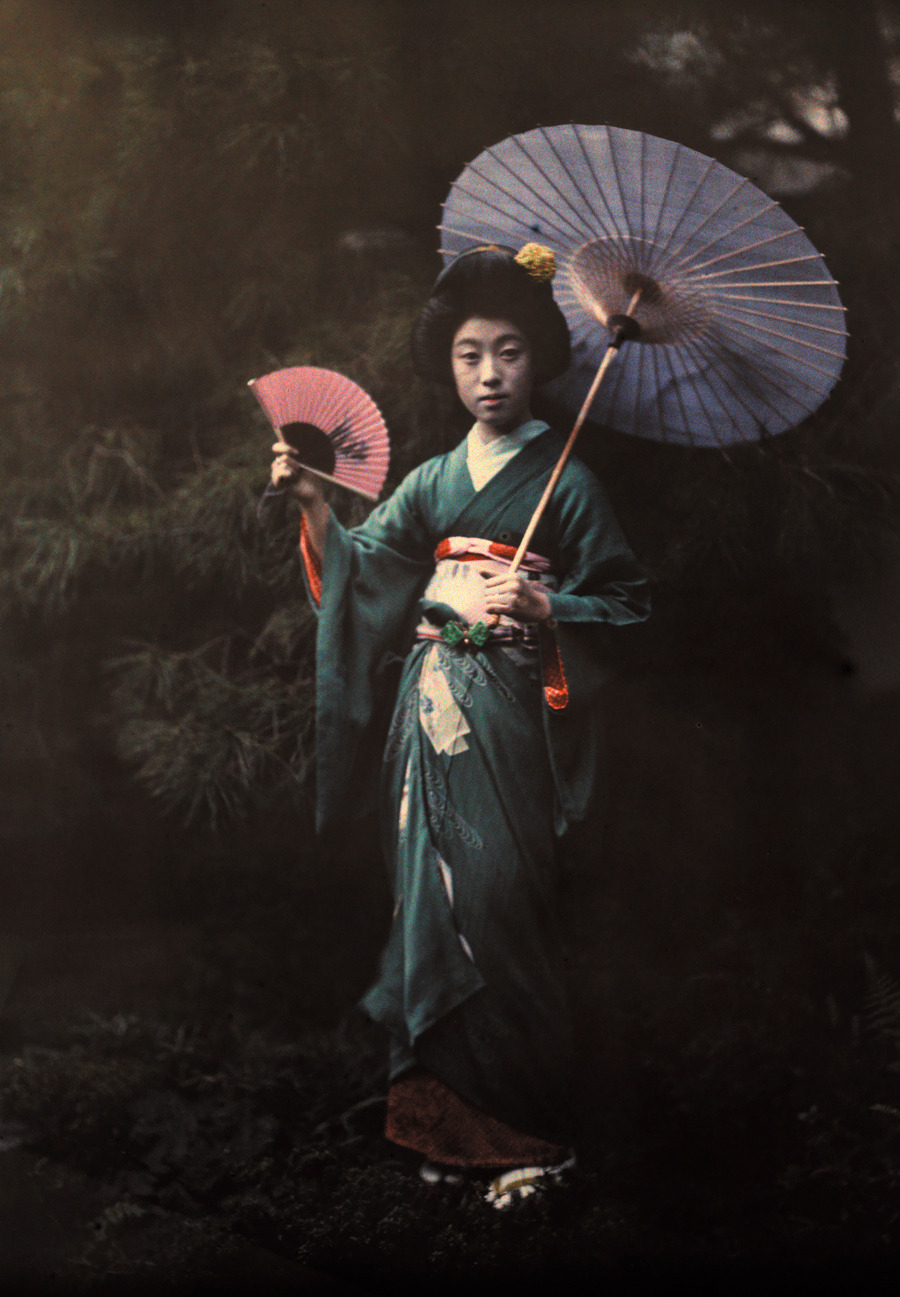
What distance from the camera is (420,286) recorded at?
11.3ft

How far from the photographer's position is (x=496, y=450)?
3.30 meters

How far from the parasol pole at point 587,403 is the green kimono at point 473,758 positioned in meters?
0.04

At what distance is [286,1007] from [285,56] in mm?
2972

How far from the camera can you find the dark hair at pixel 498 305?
10.6 feet

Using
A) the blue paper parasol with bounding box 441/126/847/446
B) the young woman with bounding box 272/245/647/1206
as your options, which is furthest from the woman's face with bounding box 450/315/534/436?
the blue paper parasol with bounding box 441/126/847/446

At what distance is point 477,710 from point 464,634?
0.74 ft

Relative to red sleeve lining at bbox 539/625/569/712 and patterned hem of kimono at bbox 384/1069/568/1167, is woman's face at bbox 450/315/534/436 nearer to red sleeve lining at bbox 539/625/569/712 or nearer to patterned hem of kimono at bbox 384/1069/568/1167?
red sleeve lining at bbox 539/625/569/712

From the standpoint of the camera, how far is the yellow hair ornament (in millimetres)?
3178

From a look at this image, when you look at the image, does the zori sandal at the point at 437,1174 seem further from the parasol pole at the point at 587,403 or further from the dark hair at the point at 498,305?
the dark hair at the point at 498,305

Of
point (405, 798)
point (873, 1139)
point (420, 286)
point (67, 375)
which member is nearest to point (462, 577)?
point (405, 798)

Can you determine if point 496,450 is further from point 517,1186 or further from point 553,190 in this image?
point 517,1186

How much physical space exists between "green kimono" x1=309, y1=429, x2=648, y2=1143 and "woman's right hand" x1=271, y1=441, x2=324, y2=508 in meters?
0.12

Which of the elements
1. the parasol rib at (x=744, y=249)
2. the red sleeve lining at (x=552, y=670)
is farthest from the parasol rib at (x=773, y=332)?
the red sleeve lining at (x=552, y=670)

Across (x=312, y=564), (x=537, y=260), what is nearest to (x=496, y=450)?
(x=537, y=260)
